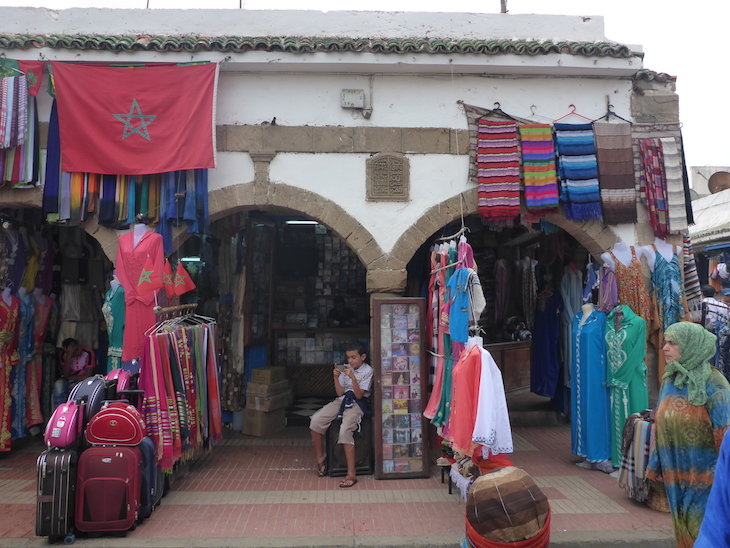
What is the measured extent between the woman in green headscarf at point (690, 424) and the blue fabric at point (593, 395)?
2.43 meters

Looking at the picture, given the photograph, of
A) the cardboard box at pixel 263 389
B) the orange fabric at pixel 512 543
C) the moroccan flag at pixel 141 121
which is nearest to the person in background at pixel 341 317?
the cardboard box at pixel 263 389

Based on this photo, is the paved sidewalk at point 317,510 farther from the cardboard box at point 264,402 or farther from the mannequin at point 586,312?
the mannequin at point 586,312

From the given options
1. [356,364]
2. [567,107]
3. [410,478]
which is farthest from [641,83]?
[410,478]

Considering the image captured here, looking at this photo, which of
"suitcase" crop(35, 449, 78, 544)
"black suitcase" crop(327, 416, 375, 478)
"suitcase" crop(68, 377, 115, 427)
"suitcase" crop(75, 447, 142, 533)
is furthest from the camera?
"black suitcase" crop(327, 416, 375, 478)

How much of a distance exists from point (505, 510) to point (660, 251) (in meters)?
4.99

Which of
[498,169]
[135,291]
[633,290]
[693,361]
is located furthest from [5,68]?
[633,290]

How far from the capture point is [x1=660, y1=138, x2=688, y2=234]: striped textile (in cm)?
678

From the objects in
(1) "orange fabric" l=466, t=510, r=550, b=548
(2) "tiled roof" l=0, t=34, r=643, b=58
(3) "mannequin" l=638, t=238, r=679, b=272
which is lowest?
(1) "orange fabric" l=466, t=510, r=550, b=548

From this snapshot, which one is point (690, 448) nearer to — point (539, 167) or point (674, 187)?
→ point (539, 167)

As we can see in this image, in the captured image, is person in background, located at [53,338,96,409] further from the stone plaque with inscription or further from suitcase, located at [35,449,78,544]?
the stone plaque with inscription

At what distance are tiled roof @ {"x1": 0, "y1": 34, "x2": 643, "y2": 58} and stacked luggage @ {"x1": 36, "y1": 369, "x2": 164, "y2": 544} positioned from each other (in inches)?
155

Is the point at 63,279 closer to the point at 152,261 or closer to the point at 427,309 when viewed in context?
the point at 152,261

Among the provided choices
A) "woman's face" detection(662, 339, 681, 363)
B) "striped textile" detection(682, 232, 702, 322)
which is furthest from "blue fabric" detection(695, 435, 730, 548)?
"striped textile" detection(682, 232, 702, 322)

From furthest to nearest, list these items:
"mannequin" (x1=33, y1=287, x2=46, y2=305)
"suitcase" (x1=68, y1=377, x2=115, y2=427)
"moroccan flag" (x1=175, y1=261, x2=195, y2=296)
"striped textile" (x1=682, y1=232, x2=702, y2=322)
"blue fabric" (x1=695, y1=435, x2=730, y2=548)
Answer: "mannequin" (x1=33, y1=287, x2=46, y2=305), "striped textile" (x1=682, y1=232, x2=702, y2=322), "moroccan flag" (x1=175, y1=261, x2=195, y2=296), "suitcase" (x1=68, y1=377, x2=115, y2=427), "blue fabric" (x1=695, y1=435, x2=730, y2=548)
